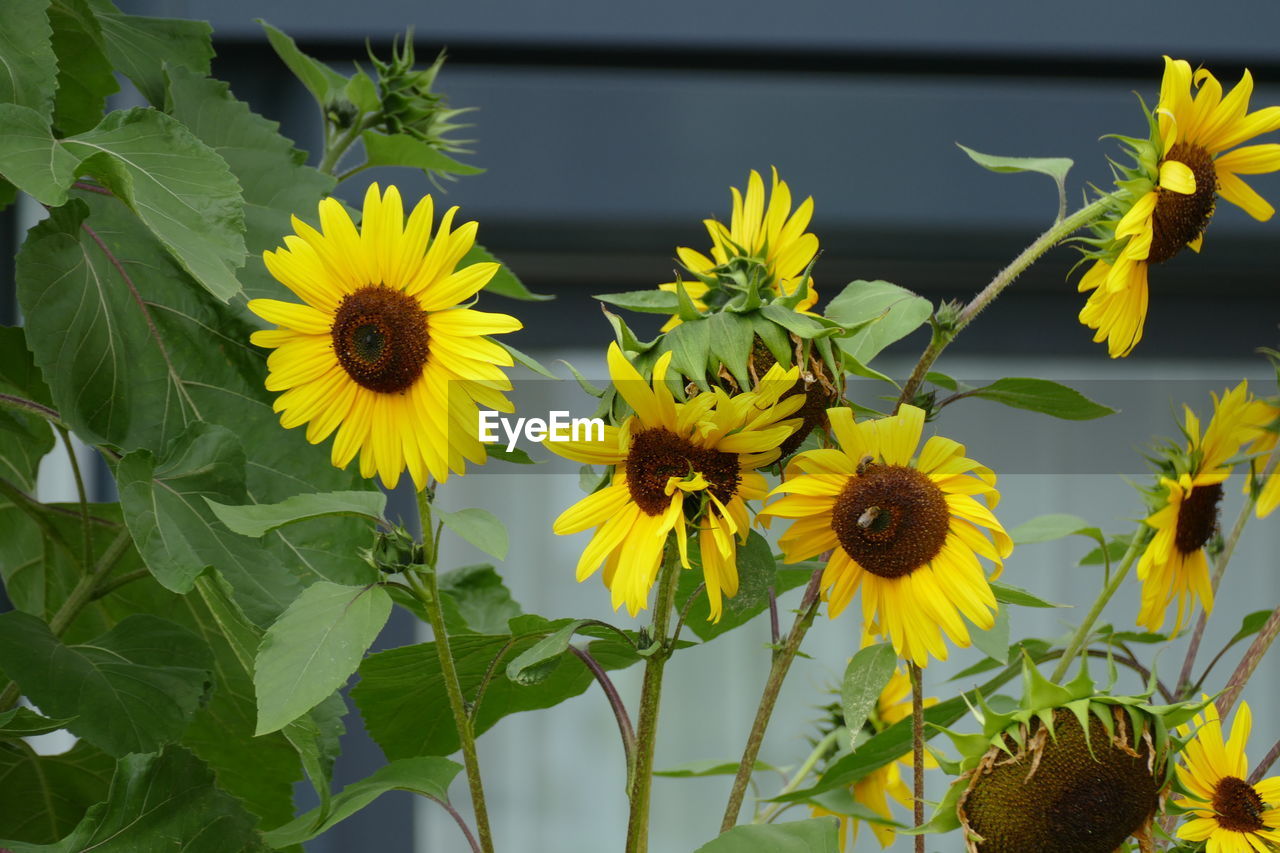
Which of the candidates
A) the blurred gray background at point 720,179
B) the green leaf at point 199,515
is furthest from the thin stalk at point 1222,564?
the blurred gray background at point 720,179

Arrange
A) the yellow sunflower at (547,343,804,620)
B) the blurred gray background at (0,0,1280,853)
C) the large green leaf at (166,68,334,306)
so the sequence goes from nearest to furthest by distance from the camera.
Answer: the yellow sunflower at (547,343,804,620), the large green leaf at (166,68,334,306), the blurred gray background at (0,0,1280,853)

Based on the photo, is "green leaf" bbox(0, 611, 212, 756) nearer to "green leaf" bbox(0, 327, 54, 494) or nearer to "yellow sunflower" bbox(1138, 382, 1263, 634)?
"green leaf" bbox(0, 327, 54, 494)

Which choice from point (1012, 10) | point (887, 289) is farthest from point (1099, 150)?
point (887, 289)

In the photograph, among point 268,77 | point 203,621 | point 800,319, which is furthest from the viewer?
point 268,77

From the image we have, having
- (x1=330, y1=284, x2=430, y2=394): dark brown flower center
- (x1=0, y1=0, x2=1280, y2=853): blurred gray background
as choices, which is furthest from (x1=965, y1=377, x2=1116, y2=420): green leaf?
(x1=0, y1=0, x2=1280, y2=853): blurred gray background

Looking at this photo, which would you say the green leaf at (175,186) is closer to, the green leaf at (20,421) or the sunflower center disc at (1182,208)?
the green leaf at (20,421)

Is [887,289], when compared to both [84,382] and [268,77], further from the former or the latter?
[268,77]

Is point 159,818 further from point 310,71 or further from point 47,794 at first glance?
point 310,71
